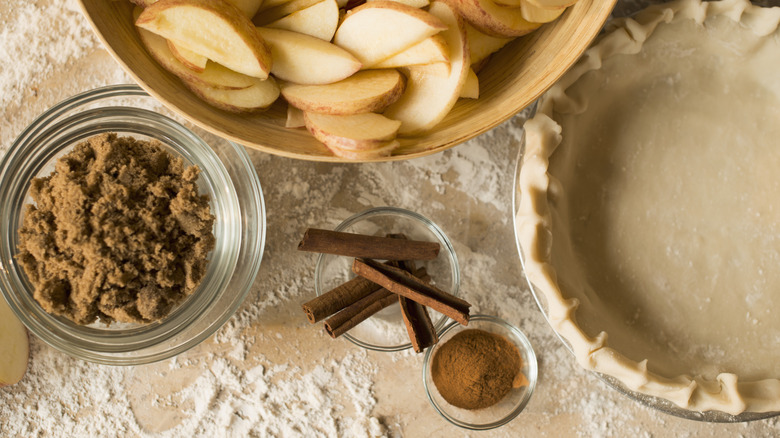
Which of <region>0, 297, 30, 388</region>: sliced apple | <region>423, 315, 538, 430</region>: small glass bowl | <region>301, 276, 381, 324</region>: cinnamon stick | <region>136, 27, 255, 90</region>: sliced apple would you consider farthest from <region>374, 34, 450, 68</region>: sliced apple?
<region>0, 297, 30, 388</region>: sliced apple

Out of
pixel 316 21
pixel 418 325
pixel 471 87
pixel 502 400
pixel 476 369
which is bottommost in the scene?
pixel 502 400

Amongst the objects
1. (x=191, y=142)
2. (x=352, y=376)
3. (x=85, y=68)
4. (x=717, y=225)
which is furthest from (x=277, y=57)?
(x=717, y=225)

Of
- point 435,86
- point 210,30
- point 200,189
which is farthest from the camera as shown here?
point 200,189

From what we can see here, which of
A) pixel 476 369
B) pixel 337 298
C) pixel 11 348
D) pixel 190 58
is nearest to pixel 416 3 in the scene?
pixel 190 58

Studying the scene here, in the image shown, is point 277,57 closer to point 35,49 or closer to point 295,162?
point 295,162

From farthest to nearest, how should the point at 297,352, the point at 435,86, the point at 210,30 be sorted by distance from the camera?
the point at 297,352 < the point at 435,86 < the point at 210,30

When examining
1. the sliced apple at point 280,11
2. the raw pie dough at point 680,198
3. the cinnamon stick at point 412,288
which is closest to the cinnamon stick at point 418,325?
the cinnamon stick at point 412,288

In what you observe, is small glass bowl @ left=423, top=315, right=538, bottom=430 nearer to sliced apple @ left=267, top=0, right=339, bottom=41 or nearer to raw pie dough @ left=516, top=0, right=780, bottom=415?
raw pie dough @ left=516, top=0, right=780, bottom=415

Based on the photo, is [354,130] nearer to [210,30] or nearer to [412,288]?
[210,30]
